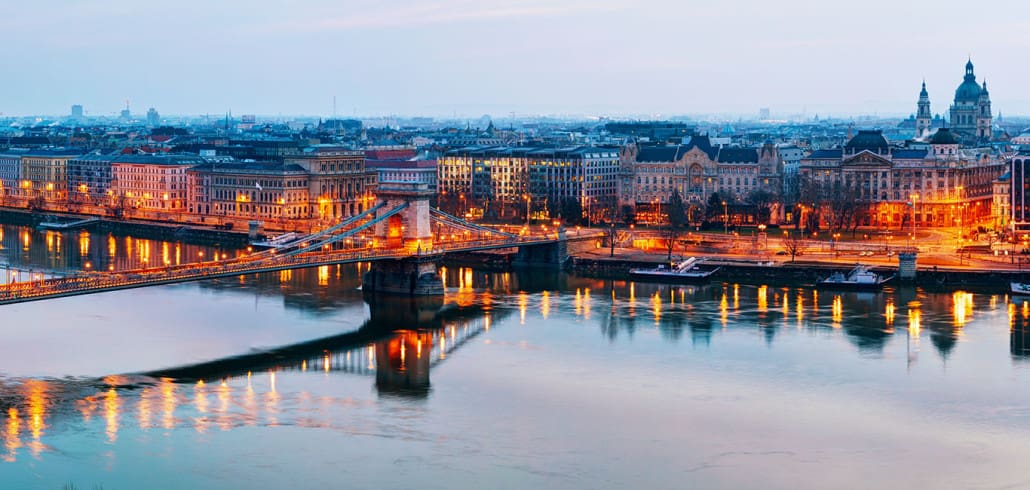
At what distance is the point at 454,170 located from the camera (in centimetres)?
5684

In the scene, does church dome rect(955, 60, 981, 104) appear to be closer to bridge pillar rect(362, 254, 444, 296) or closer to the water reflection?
bridge pillar rect(362, 254, 444, 296)

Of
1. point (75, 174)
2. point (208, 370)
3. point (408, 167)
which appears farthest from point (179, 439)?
point (75, 174)

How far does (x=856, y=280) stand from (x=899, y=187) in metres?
15.4

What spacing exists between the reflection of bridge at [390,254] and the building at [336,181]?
43.7 ft

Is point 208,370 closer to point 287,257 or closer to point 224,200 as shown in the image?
point 287,257

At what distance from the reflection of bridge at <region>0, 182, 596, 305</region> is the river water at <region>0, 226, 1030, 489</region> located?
2.86 feet

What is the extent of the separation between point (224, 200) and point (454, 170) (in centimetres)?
815

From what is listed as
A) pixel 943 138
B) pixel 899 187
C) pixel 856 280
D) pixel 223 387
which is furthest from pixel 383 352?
pixel 943 138

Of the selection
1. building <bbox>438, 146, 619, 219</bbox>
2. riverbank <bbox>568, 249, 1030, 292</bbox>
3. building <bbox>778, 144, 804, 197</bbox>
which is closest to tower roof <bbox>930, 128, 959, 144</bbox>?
building <bbox>778, 144, 804, 197</bbox>

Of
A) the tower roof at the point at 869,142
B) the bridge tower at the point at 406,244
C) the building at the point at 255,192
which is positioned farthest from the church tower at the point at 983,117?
the bridge tower at the point at 406,244

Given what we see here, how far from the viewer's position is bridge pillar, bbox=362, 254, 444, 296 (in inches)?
1320

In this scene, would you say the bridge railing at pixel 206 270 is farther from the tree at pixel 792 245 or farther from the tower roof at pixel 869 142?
the tower roof at pixel 869 142

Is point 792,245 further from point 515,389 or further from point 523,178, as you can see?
point 515,389

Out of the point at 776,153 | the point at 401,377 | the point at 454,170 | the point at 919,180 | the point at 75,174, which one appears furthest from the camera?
the point at 75,174
